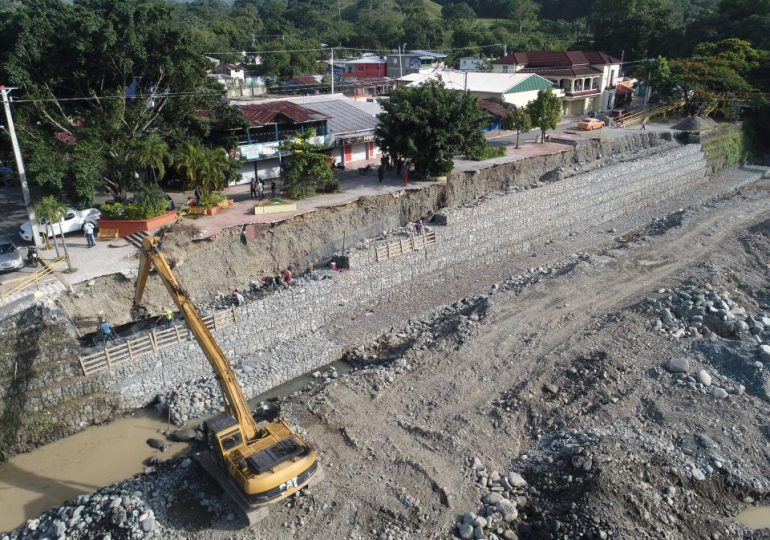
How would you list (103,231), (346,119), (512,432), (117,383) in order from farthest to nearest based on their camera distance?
(346,119) < (103,231) < (117,383) < (512,432)

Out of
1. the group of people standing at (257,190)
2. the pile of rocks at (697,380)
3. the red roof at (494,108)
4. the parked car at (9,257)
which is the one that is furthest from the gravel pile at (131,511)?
the red roof at (494,108)

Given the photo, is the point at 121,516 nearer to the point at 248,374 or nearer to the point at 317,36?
the point at 248,374

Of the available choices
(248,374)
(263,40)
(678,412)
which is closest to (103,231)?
(248,374)

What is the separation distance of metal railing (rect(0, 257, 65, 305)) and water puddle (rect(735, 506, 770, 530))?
24.9 meters

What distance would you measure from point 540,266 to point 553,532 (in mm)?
19699

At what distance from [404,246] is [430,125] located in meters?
9.50

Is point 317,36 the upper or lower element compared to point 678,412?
upper

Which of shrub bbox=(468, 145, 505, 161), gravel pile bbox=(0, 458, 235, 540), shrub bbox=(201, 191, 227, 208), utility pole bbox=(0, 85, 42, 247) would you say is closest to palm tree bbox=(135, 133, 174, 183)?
shrub bbox=(201, 191, 227, 208)

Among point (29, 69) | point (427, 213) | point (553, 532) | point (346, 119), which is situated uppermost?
point (29, 69)

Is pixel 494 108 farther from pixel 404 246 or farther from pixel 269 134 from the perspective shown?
pixel 404 246

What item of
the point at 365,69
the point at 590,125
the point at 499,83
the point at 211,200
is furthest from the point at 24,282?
the point at 365,69

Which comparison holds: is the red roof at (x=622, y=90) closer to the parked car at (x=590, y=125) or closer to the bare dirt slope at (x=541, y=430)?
the parked car at (x=590, y=125)

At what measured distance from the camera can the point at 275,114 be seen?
36.8 meters

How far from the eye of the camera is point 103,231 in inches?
1114
